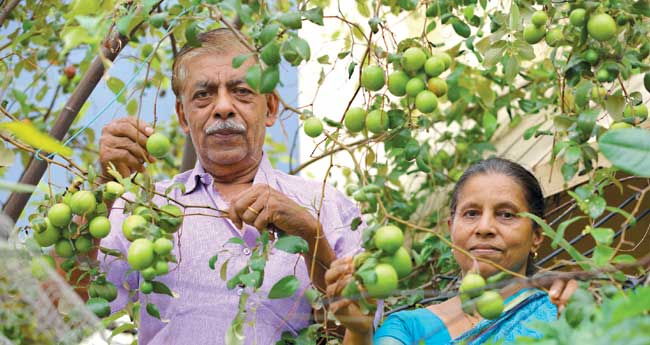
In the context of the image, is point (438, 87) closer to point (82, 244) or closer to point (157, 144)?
point (157, 144)

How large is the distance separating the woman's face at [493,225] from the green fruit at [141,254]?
0.82 m

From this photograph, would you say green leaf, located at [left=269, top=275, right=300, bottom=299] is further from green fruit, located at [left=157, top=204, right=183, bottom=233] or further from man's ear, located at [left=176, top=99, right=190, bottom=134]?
man's ear, located at [left=176, top=99, right=190, bottom=134]

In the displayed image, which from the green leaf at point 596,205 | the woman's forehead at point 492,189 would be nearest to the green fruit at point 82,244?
the woman's forehead at point 492,189

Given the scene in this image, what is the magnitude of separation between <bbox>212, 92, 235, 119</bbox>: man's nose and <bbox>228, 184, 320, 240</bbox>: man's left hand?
51 cm

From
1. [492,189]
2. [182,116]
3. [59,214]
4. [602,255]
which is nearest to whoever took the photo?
[602,255]

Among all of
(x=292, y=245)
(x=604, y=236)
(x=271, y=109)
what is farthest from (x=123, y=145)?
(x=604, y=236)

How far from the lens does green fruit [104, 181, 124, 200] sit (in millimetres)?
2236

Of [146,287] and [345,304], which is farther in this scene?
[146,287]

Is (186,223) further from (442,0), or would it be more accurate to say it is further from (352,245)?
(442,0)

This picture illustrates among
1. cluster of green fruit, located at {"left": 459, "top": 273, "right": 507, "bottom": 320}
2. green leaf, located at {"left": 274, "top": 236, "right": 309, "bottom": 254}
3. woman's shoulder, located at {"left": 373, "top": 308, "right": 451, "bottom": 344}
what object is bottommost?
woman's shoulder, located at {"left": 373, "top": 308, "right": 451, "bottom": 344}

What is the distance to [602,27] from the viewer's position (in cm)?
235

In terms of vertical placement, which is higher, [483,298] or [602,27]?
[602,27]

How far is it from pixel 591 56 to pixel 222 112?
3.12ft

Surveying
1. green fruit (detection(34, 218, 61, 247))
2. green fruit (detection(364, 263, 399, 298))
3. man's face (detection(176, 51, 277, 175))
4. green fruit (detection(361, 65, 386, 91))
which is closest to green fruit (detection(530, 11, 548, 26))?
green fruit (detection(361, 65, 386, 91))
